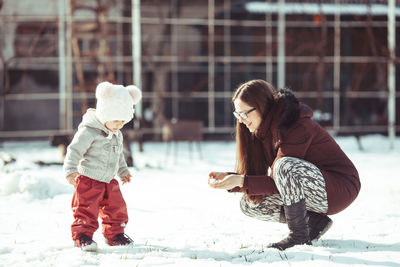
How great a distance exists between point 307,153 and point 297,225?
44 cm

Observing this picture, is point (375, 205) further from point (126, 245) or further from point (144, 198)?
point (126, 245)

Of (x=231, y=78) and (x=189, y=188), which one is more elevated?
(x=231, y=78)

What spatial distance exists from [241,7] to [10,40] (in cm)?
629

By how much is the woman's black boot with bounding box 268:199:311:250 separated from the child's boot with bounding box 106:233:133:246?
3.14ft

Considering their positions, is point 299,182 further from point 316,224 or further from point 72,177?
point 72,177

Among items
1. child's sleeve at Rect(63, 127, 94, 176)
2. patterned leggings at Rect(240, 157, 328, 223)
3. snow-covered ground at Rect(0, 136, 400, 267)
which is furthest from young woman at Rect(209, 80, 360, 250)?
child's sleeve at Rect(63, 127, 94, 176)

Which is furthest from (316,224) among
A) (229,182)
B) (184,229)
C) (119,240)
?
(119,240)

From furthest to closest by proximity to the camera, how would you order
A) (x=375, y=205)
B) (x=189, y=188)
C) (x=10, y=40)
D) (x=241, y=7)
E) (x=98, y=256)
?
1. (x=241, y=7)
2. (x=10, y=40)
3. (x=189, y=188)
4. (x=375, y=205)
5. (x=98, y=256)

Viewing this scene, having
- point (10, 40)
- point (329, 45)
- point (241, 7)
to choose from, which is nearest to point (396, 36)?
point (329, 45)

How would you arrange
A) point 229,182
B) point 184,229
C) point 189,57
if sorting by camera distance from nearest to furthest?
point 229,182 → point 184,229 → point 189,57

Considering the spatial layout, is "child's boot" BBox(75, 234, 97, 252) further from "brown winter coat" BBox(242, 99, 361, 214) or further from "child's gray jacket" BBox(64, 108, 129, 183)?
"brown winter coat" BBox(242, 99, 361, 214)

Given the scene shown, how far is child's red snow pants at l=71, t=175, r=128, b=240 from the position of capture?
329cm

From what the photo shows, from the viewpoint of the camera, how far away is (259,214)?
136 inches

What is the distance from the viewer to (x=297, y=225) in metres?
3.09
